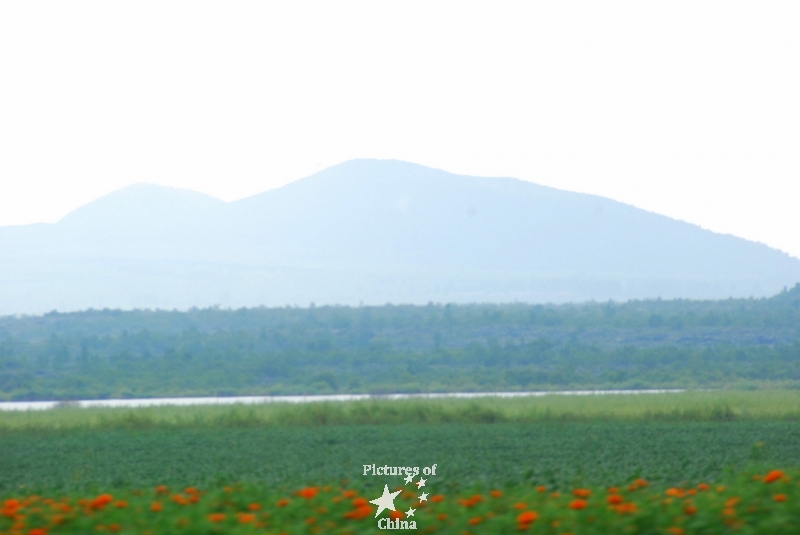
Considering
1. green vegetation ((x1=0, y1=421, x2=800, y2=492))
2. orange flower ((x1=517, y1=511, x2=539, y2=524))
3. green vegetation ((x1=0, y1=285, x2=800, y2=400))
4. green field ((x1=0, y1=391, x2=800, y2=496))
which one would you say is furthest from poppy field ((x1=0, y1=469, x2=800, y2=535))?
green vegetation ((x1=0, y1=285, x2=800, y2=400))

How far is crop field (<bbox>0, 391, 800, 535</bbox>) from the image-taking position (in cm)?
695

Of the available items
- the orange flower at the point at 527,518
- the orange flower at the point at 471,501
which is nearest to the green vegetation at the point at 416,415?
the orange flower at the point at 471,501

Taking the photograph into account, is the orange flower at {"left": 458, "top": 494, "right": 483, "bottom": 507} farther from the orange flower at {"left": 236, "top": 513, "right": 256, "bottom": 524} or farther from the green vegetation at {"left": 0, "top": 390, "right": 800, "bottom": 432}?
the green vegetation at {"left": 0, "top": 390, "right": 800, "bottom": 432}

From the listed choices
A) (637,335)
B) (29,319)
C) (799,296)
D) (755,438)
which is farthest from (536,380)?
(29,319)

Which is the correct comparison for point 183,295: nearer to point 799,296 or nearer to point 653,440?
point 799,296

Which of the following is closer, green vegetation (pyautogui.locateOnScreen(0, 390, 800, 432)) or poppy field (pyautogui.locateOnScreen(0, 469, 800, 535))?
poppy field (pyautogui.locateOnScreen(0, 469, 800, 535))

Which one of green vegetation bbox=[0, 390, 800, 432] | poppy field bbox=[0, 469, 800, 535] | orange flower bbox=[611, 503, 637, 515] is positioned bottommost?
green vegetation bbox=[0, 390, 800, 432]

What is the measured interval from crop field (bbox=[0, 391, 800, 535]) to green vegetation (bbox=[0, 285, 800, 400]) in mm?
18671

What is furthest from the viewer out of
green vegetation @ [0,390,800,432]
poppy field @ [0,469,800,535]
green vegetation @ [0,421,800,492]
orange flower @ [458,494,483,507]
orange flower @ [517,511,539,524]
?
green vegetation @ [0,390,800,432]

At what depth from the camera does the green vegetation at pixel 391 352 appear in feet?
170

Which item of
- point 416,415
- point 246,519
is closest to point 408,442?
point 416,415

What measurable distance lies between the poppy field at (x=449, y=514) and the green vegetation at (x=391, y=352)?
4054 centimetres

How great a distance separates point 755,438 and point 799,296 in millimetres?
72708

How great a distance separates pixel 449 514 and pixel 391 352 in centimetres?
5397
